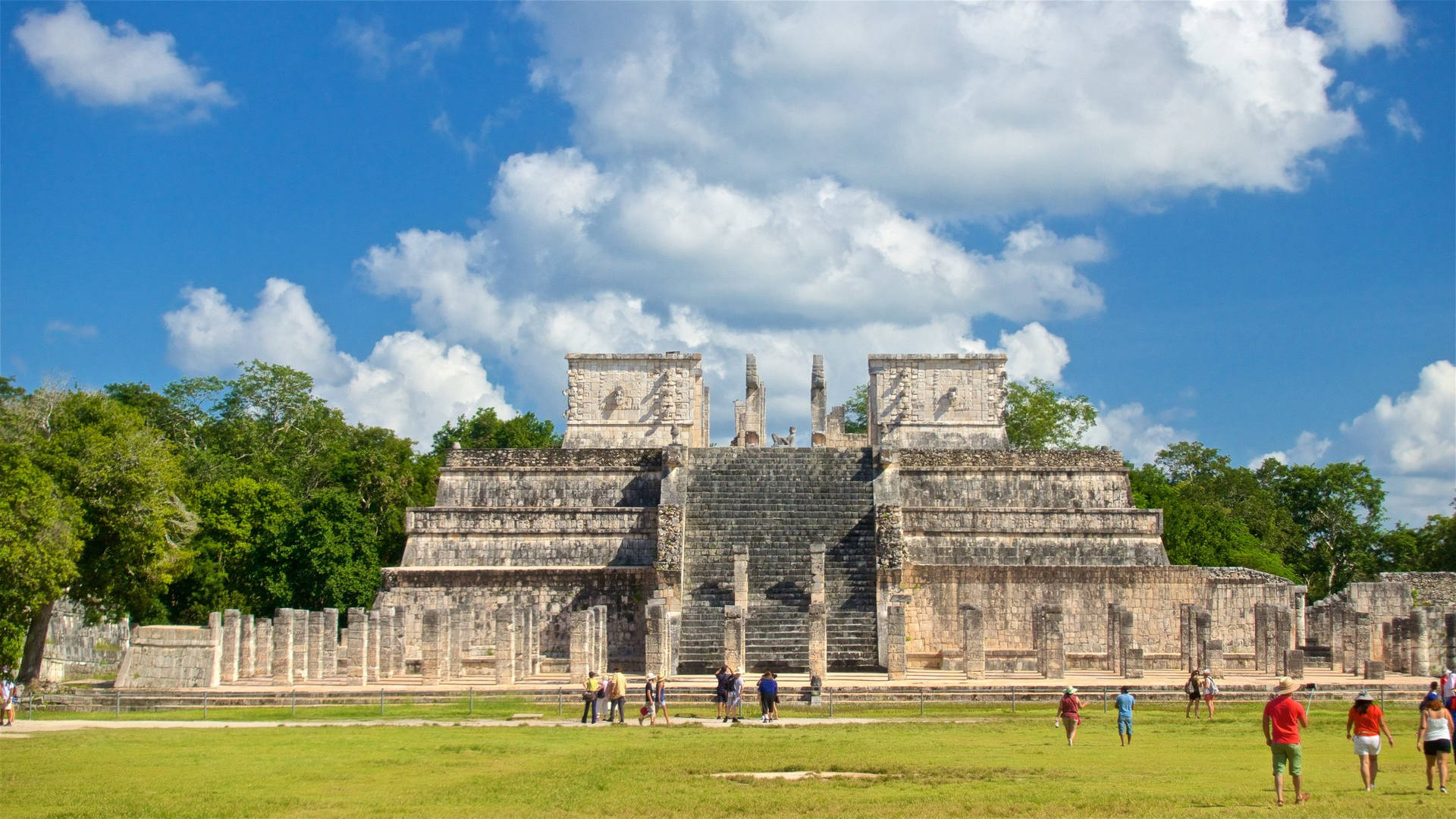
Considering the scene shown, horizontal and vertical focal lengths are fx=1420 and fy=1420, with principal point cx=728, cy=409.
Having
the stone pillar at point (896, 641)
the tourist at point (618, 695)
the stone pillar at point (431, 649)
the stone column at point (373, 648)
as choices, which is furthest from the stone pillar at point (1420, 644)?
the stone column at point (373, 648)

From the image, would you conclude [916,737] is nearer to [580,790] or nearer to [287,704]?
[580,790]

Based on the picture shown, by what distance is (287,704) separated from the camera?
2705cm

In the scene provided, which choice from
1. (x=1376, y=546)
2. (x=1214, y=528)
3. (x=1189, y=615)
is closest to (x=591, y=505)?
(x=1189, y=615)

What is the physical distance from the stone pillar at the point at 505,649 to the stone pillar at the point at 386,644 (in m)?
3.17

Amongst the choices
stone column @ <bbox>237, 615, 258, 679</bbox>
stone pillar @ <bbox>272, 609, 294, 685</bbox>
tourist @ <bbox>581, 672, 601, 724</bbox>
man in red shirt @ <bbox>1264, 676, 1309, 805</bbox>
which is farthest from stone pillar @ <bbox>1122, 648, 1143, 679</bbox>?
stone column @ <bbox>237, 615, 258, 679</bbox>

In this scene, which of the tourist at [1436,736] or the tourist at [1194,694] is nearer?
the tourist at [1436,736]

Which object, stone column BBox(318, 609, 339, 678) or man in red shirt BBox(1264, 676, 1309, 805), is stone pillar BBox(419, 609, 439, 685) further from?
man in red shirt BBox(1264, 676, 1309, 805)

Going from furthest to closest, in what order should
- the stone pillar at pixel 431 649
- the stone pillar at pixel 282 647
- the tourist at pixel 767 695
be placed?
the stone pillar at pixel 282 647 < the stone pillar at pixel 431 649 < the tourist at pixel 767 695

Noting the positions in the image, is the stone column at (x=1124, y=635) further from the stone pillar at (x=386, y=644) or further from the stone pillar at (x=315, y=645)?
the stone pillar at (x=315, y=645)

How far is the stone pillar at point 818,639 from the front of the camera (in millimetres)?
29219

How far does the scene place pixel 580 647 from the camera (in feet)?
99.6

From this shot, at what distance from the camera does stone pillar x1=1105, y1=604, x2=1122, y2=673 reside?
101 feet

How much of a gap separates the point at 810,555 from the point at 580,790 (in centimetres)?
1805

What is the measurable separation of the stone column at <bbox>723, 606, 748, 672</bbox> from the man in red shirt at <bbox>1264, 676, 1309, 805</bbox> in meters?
15.8
